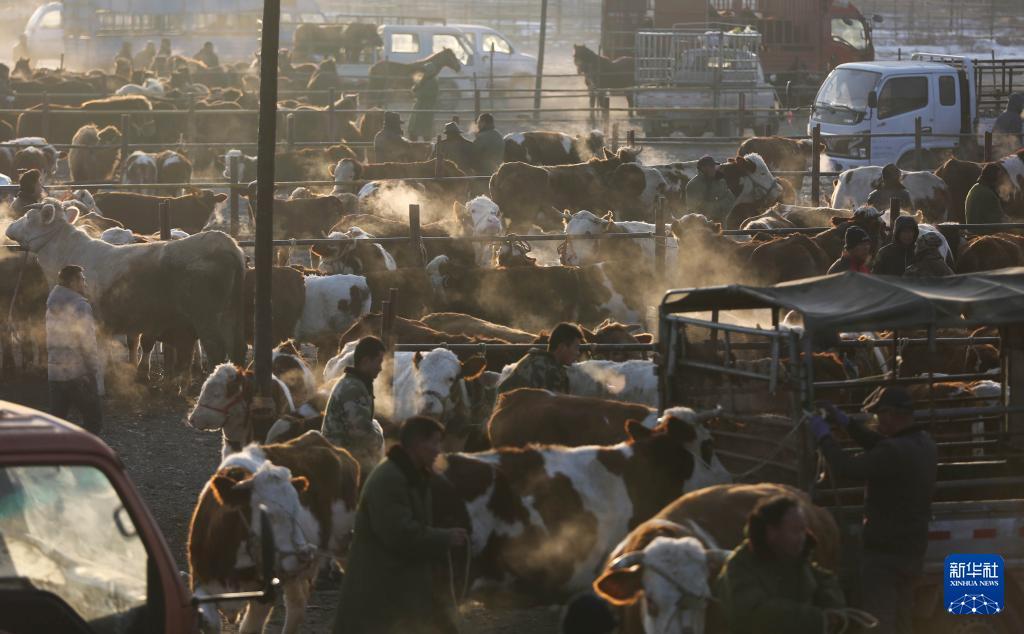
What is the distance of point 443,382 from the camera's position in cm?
1069

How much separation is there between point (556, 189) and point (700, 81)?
15995 mm

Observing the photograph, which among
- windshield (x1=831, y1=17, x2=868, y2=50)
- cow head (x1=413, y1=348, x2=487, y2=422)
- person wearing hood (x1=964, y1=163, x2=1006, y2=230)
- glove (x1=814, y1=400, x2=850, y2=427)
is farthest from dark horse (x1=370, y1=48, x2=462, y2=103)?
glove (x1=814, y1=400, x2=850, y2=427)

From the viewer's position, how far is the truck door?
27.2 meters

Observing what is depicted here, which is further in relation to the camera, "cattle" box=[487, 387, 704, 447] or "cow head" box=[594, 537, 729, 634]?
"cattle" box=[487, 387, 704, 447]

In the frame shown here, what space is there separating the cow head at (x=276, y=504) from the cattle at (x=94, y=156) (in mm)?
19261

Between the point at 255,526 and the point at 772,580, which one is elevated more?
the point at 772,580

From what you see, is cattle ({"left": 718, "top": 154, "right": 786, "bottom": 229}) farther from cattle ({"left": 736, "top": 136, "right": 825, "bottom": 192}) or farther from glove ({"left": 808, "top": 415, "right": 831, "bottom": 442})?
glove ({"left": 808, "top": 415, "right": 831, "bottom": 442})

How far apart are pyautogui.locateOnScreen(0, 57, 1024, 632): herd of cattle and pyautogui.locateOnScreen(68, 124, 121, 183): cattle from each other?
5 centimetres

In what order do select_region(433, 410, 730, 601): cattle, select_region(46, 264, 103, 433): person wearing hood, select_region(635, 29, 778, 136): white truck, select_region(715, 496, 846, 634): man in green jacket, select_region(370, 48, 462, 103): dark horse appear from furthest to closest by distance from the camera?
1. select_region(370, 48, 462, 103): dark horse
2. select_region(635, 29, 778, 136): white truck
3. select_region(46, 264, 103, 433): person wearing hood
4. select_region(433, 410, 730, 601): cattle
5. select_region(715, 496, 846, 634): man in green jacket

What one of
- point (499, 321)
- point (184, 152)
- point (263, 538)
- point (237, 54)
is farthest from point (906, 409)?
point (237, 54)

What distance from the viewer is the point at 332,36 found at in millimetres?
46281

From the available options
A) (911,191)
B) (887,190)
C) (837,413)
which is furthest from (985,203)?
(837,413)

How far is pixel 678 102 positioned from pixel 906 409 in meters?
30.1

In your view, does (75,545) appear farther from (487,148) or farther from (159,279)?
(487,148)
